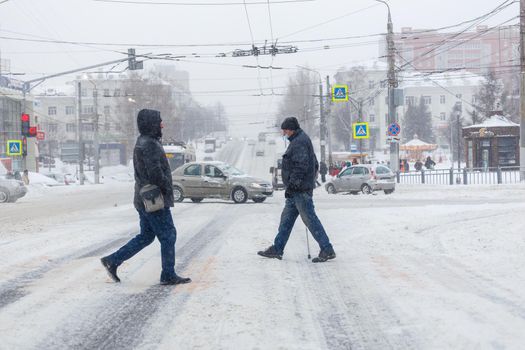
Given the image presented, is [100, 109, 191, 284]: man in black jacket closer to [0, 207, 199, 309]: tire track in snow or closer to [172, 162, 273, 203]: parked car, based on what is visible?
[0, 207, 199, 309]: tire track in snow

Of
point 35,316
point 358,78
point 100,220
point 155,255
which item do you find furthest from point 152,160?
point 358,78

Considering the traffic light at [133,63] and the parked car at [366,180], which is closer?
the traffic light at [133,63]

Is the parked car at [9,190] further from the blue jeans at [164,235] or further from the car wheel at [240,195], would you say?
the blue jeans at [164,235]

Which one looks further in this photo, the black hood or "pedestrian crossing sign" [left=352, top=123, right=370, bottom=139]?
"pedestrian crossing sign" [left=352, top=123, right=370, bottom=139]

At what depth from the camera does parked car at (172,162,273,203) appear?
1000 inches

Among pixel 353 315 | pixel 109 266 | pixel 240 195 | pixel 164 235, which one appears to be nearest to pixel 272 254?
pixel 164 235

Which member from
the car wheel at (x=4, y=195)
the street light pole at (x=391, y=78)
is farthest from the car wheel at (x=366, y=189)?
the car wheel at (x=4, y=195)

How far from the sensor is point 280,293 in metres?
6.78

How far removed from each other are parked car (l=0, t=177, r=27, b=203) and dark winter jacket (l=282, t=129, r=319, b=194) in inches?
944

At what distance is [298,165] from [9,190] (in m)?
24.1

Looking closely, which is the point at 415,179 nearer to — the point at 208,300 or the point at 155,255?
the point at 155,255

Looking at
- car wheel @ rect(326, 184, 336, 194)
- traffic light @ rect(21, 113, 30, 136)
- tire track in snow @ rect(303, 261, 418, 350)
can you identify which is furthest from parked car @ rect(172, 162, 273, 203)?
tire track in snow @ rect(303, 261, 418, 350)

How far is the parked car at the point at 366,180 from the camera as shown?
32.4 metres

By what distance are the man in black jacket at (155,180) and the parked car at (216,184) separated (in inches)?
704
